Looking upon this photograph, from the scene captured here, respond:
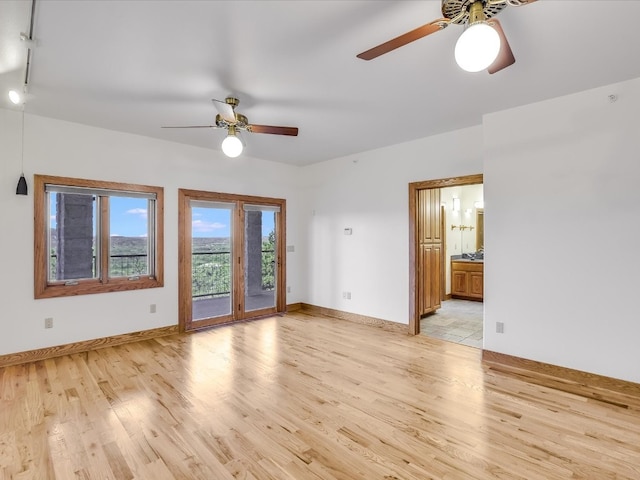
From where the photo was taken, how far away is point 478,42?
5.18 ft

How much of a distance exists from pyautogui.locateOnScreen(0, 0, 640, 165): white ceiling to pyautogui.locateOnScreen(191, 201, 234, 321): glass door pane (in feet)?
5.43

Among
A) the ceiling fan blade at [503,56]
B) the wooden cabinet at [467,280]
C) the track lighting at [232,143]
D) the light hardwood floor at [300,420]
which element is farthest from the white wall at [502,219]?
the wooden cabinet at [467,280]

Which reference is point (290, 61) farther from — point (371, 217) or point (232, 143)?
point (371, 217)

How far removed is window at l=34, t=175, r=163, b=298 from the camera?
3.85 m

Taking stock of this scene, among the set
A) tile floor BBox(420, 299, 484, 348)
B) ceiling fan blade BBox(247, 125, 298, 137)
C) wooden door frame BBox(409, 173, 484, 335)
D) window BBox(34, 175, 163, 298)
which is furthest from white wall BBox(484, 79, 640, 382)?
window BBox(34, 175, 163, 298)

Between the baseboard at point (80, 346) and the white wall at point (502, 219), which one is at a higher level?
the white wall at point (502, 219)

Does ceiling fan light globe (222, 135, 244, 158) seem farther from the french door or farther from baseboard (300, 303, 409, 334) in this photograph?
baseboard (300, 303, 409, 334)

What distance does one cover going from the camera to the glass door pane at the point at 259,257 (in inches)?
224

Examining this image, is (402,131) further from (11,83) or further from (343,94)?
(11,83)

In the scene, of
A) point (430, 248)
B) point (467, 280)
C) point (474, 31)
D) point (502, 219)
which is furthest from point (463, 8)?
point (467, 280)

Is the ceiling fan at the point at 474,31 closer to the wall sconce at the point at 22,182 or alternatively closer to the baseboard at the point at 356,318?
the baseboard at the point at 356,318

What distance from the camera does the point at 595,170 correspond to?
3068 millimetres

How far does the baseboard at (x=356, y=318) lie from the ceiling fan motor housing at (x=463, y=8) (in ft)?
12.9

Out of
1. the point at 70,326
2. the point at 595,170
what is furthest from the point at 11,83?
the point at 595,170
